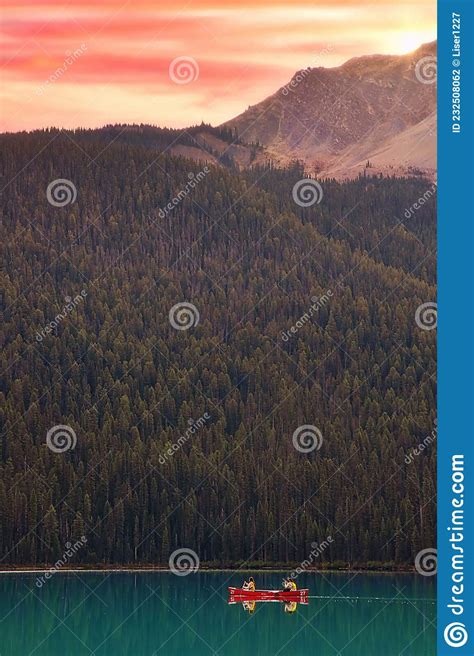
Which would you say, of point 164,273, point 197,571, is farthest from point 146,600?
point 164,273

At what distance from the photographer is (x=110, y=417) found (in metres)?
→ 142

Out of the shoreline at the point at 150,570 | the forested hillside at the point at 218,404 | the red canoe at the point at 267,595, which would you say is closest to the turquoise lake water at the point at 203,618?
the red canoe at the point at 267,595

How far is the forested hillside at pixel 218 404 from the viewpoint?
118 metres

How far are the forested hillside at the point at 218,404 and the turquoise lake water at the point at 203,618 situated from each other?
8.50 meters

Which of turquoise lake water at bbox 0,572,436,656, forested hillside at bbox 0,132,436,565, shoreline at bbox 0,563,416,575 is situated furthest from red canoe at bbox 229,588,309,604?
forested hillside at bbox 0,132,436,565

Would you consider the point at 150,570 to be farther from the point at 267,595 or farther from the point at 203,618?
the point at 203,618

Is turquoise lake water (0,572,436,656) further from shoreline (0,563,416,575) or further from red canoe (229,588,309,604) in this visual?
shoreline (0,563,416,575)

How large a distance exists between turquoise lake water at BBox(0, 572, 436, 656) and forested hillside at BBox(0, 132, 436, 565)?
335 inches

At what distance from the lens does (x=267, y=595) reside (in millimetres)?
86125

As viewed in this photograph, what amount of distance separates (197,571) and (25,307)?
6986cm

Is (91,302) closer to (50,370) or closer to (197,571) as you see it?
(50,370)

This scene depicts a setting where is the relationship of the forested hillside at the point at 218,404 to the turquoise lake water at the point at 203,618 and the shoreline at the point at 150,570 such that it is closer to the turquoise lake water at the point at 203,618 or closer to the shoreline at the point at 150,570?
the shoreline at the point at 150,570

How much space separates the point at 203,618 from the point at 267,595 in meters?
7.22

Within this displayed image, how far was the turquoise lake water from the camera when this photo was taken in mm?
66938
